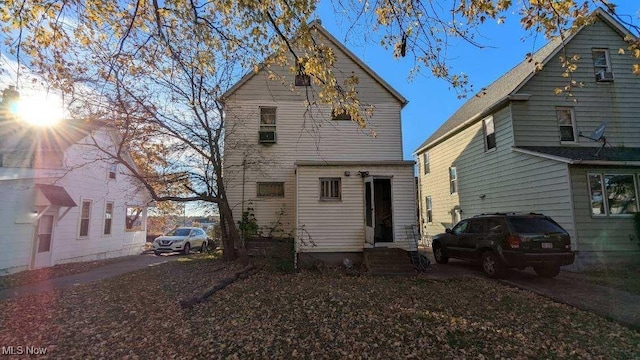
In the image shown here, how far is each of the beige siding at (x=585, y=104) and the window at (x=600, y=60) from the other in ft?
0.58

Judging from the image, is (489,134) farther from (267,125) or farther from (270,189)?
(270,189)

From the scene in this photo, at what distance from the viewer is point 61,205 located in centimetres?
1262

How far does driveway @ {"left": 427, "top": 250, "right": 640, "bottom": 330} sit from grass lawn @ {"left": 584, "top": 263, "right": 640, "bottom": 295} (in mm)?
331

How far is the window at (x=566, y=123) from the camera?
1323 cm

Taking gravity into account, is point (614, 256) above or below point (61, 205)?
below

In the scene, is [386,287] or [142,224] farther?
[142,224]

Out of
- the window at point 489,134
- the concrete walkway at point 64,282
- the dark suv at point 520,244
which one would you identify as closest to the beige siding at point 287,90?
the window at point 489,134

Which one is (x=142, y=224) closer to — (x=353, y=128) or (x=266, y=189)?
(x=266, y=189)

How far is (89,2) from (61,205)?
10.2m

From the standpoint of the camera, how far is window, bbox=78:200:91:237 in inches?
597

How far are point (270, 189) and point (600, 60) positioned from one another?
14.3 metres

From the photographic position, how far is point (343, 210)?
11.9 m

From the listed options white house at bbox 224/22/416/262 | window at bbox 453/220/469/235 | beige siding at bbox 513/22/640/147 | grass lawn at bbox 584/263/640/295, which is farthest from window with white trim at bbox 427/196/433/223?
grass lawn at bbox 584/263/640/295

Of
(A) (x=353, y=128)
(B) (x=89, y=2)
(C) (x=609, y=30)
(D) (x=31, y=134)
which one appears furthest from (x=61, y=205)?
(C) (x=609, y=30)
